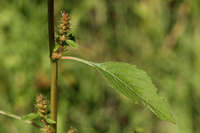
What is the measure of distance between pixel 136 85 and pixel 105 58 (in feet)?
6.03

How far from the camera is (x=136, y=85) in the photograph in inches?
35.2

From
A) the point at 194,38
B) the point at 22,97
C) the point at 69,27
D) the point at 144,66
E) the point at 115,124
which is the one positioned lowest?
the point at 115,124

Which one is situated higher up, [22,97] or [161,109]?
[161,109]

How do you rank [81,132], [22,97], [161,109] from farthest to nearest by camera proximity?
1. [22,97]
2. [81,132]
3. [161,109]

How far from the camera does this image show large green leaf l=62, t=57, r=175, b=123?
0.85 meters

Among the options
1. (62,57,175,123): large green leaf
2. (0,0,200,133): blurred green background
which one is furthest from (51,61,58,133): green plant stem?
(0,0,200,133): blurred green background

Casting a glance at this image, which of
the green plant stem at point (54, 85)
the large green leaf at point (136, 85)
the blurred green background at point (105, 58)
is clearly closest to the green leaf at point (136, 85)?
the large green leaf at point (136, 85)

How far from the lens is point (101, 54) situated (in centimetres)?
275

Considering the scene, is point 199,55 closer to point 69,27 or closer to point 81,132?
point 81,132

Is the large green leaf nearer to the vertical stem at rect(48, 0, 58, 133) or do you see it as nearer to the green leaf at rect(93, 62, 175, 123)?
the green leaf at rect(93, 62, 175, 123)

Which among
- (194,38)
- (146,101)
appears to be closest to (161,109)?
(146,101)

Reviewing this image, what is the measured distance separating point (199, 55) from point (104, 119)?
2.65 ft

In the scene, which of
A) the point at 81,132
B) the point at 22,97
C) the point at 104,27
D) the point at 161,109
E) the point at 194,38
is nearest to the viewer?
the point at 161,109

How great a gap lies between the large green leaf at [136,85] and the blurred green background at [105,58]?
135 centimetres
